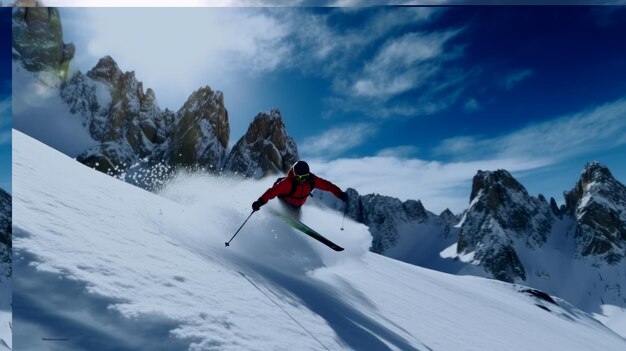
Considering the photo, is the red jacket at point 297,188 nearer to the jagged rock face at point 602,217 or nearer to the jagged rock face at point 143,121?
the jagged rock face at point 143,121

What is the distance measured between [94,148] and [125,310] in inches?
6315

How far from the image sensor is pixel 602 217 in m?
190

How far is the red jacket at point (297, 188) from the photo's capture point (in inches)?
359

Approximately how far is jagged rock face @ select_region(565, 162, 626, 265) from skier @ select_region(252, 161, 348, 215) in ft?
712

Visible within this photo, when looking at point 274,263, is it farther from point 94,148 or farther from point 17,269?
point 94,148

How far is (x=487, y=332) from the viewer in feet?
30.9

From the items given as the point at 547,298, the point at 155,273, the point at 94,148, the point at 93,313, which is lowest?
the point at 93,313

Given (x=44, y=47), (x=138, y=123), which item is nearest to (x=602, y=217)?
(x=138, y=123)

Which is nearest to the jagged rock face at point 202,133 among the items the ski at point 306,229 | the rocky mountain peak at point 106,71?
the rocky mountain peak at point 106,71

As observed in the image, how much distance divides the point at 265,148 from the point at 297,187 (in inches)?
5624

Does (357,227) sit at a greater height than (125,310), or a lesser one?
Answer: greater

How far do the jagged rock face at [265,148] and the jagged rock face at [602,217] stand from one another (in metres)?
141

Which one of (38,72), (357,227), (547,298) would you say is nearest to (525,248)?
(547,298)

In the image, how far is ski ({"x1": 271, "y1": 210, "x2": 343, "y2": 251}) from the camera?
29.7ft
